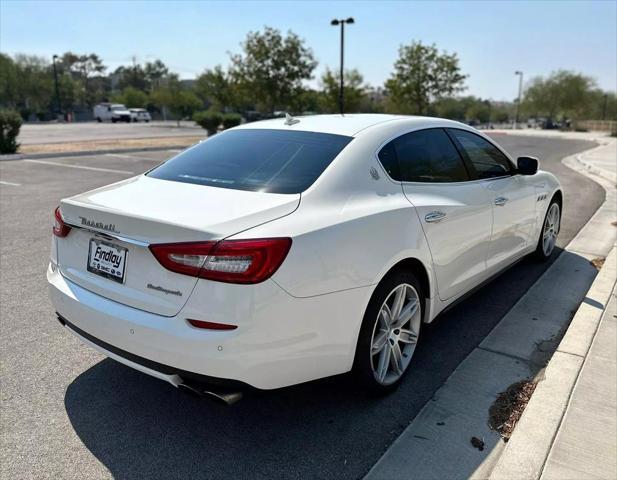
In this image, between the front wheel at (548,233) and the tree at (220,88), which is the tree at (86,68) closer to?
the tree at (220,88)

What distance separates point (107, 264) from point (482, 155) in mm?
3108

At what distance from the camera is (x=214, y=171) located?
314 centimetres

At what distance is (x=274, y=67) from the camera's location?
36.3m

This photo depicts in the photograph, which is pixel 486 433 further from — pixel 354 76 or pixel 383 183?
pixel 354 76

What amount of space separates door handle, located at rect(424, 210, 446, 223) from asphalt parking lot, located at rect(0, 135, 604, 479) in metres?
1.01

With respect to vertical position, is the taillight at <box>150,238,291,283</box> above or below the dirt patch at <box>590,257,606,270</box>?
above

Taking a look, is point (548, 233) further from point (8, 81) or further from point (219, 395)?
point (8, 81)

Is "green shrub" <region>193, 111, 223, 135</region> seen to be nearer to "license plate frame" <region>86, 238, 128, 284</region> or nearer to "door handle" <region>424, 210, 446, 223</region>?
"door handle" <region>424, 210, 446, 223</region>

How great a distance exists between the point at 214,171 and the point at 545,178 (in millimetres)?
3750

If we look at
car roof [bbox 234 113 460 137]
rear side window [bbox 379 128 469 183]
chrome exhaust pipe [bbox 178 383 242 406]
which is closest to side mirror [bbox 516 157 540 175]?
rear side window [bbox 379 128 469 183]

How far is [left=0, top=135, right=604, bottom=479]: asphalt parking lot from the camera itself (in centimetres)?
247

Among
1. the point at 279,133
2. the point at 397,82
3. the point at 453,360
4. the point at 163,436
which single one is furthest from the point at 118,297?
the point at 397,82

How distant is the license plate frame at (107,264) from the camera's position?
8.28ft

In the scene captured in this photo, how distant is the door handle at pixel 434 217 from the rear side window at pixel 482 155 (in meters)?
0.93
